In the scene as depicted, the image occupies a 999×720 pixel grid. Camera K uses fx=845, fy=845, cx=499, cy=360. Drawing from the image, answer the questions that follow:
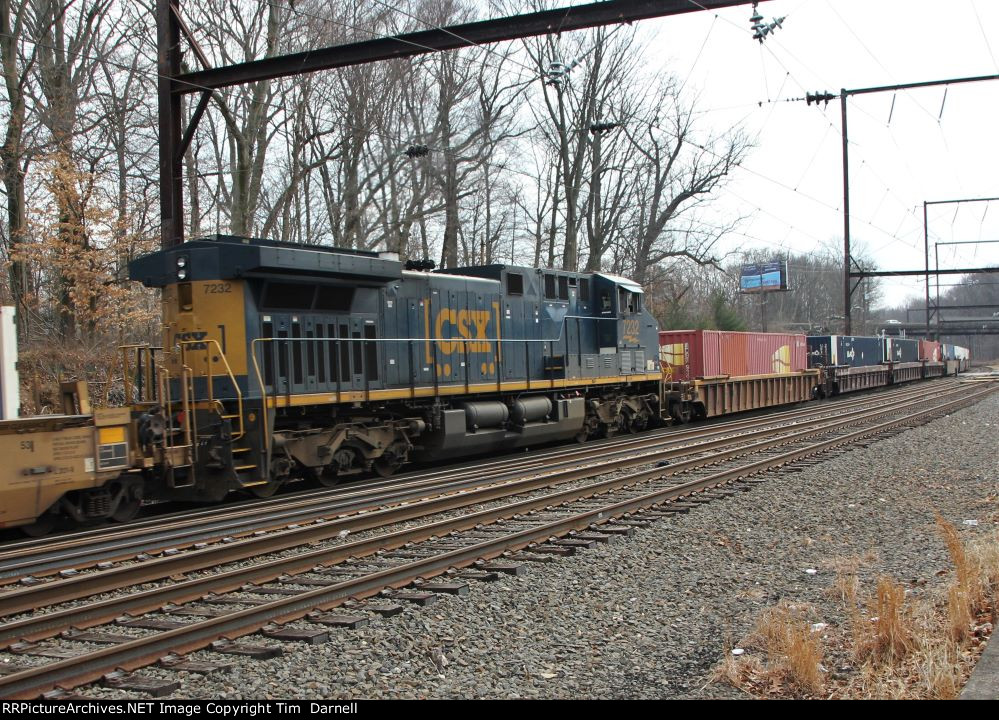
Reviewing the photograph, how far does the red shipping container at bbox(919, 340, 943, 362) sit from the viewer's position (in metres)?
52.9

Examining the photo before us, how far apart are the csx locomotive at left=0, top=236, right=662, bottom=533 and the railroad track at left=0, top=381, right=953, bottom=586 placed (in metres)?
0.51

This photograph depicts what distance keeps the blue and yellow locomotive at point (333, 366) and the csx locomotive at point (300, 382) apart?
0.09ft

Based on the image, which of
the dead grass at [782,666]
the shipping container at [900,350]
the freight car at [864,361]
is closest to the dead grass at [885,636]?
the dead grass at [782,666]

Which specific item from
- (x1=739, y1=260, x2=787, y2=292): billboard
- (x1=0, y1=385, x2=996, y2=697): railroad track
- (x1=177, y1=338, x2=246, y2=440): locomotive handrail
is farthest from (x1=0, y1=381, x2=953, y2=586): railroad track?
(x1=739, y1=260, x2=787, y2=292): billboard

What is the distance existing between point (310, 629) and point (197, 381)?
690 cm

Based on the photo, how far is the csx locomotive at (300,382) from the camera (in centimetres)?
1001

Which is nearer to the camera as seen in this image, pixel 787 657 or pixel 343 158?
pixel 787 657

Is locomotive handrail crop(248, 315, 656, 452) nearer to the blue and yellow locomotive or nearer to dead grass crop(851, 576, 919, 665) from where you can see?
the blue and yellow locomotive

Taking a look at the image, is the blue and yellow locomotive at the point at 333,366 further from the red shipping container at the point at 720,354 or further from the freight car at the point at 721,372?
the red shipping container at the point at 720,354

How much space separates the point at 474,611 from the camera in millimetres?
6484

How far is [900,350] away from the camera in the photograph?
4703 cm

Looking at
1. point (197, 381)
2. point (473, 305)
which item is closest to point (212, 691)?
point (197, 381)

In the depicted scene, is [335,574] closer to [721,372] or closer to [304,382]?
[304,382]

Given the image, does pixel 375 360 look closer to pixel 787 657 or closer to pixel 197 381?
pixel 197 381
